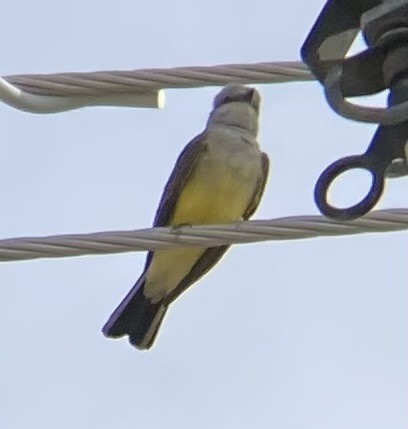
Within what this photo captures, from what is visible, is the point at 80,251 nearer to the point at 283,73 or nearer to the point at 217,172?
the point at 283,73

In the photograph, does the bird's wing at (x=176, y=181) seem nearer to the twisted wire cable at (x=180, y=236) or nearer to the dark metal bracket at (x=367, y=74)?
the twisted wire cable at (x=180, y=236)

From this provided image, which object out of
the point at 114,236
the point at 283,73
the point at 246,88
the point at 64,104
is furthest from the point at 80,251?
the point at 246,88

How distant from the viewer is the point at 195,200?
550 cm

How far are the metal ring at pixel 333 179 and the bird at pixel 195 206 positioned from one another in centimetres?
409

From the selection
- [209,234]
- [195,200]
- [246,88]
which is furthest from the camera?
[246,88]

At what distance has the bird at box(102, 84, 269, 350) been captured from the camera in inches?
217

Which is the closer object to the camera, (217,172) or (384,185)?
(384,185)

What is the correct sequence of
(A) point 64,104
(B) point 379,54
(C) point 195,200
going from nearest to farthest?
(B) point 379,54, (A) point 64,104, (C) point 195,200

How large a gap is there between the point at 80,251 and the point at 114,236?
0.14m

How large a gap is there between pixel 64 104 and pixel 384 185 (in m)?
1.75

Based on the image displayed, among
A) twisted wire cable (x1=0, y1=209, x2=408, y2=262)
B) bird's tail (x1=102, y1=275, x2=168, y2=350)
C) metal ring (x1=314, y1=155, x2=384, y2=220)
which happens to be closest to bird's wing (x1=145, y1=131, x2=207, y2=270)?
bird's tail (x1=102, y1=275, x2=168, y2=350)

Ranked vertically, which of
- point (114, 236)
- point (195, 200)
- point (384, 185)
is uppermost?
point (195, 200)

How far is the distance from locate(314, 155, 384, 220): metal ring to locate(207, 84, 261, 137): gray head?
15.7 feet

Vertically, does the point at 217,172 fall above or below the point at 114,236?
above
